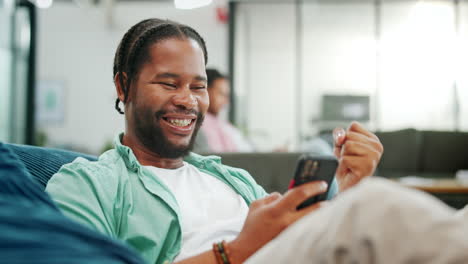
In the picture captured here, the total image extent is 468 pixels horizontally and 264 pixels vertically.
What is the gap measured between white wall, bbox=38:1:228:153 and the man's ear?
7.05 m

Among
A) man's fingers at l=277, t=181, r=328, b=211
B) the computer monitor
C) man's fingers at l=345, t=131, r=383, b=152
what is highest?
the computer monitor

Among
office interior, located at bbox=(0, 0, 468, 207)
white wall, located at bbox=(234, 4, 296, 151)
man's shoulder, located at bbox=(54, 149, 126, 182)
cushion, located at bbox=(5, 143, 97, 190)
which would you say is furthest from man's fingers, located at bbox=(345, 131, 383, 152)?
white wall, located at bbox=(234, 4, 296, 151)

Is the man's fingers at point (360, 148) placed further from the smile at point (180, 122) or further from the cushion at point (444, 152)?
the cushion at point (444, 152)

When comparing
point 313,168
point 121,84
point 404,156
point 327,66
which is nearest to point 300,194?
point 313,168

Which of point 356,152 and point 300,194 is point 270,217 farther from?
point 356,152

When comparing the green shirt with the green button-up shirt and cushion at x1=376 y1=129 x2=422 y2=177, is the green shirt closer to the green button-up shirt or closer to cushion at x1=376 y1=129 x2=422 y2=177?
the green button-up shirt

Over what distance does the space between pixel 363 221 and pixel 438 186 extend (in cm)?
199

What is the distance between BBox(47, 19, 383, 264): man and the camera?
0.89m

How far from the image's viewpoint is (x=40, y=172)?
41.2 inches

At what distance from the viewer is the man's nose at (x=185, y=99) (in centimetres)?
100

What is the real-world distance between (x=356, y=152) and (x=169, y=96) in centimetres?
40

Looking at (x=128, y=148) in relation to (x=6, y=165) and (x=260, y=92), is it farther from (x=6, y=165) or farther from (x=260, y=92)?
(x=260, y=92)

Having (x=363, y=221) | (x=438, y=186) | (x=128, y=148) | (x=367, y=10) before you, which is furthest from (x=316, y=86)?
(x=363, y=221)

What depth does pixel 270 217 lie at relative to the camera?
0.77 meters
